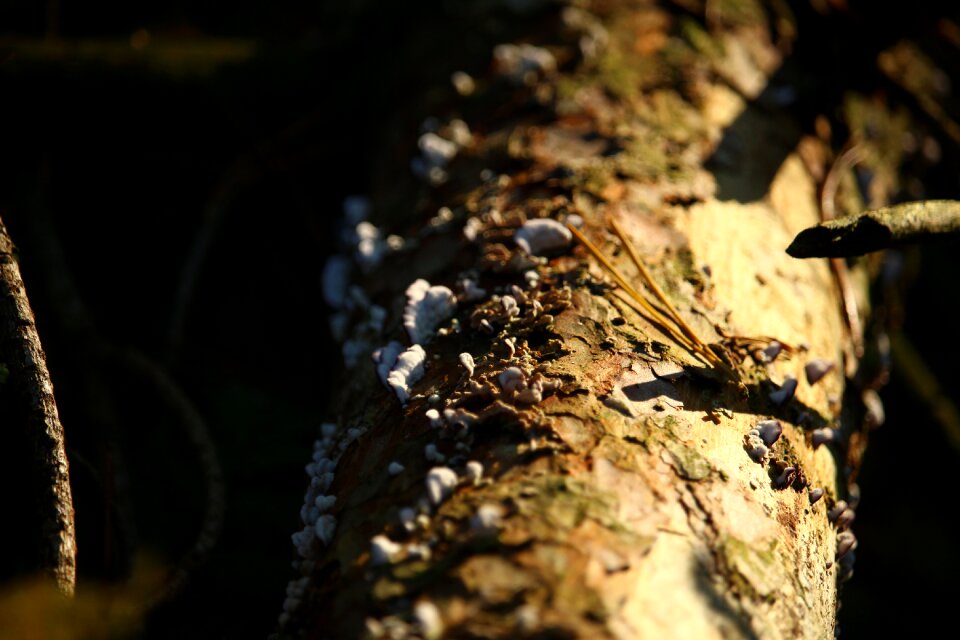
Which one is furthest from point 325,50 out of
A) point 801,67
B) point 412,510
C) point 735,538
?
point 735,538

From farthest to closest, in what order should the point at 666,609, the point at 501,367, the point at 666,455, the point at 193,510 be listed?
the point at 193,510, the point at 501,367, the point at 666,455, the point at 666,609

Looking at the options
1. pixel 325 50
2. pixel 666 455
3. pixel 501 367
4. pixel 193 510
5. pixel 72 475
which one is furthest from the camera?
pixel 325 50

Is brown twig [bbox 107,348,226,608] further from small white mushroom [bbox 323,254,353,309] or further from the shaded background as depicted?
small white mushroom [bbox 323,254,353,309]

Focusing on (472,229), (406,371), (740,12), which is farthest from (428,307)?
(740,12)

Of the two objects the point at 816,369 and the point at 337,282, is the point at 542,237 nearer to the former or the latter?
the point at 816,369

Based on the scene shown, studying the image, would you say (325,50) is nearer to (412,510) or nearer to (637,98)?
(637,98)

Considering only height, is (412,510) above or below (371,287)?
below

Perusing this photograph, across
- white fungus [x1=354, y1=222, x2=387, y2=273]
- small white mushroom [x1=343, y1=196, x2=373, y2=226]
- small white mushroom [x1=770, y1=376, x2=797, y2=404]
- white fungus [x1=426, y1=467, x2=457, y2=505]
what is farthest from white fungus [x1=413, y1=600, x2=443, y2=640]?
small white mushroom [x1=343, y1=196, x2=373, y2=226]

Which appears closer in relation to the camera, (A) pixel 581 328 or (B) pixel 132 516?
(A) pixel 581 328
